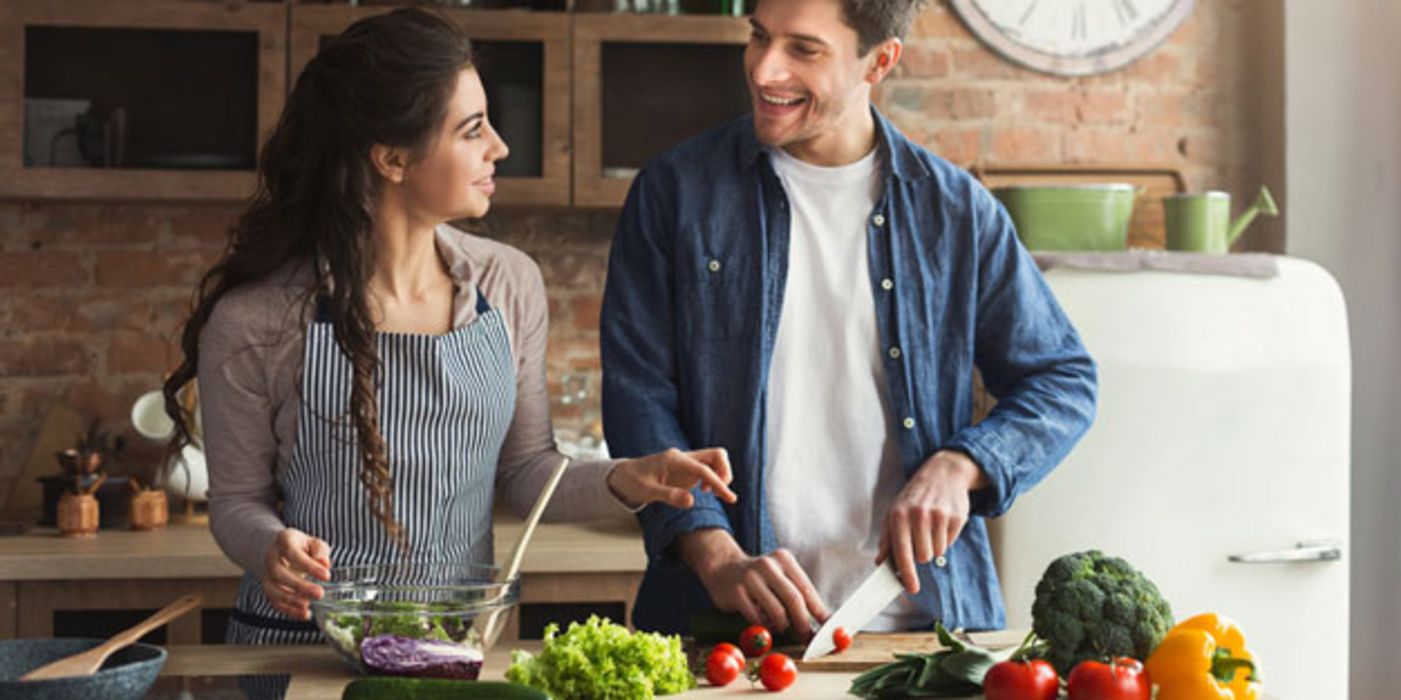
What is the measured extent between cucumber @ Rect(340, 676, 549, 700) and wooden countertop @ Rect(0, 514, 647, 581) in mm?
1506

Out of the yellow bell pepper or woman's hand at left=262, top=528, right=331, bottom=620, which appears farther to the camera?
woman's hand at left=262, top=528, right=331, bottom=620

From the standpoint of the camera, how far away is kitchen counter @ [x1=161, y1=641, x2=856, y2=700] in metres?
1.73

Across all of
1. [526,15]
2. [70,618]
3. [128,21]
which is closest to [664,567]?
[70,618]

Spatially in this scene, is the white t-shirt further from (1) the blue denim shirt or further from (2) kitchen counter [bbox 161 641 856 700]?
(2) kitchen counter [bbox 161 641 856 700]

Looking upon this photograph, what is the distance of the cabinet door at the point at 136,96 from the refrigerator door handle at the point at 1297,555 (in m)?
2.19

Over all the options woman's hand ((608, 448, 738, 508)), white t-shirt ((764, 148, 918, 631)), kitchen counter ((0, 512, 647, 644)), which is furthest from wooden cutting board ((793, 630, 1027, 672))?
kitchen counter ((0, 512, 647, 644))

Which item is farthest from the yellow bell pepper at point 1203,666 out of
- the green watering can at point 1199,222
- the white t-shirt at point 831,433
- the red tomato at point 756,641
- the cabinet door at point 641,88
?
the cabinet door at point 641,88

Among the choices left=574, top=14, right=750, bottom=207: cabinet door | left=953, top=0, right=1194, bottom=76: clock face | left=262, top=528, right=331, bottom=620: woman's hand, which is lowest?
left=262, top=528, right=331, bottom=620: woman's hand

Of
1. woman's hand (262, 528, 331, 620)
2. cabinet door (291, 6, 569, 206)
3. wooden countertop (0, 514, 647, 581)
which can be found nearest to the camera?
woman's hand (262, 528, 331, 620)

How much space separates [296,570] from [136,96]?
2.11m

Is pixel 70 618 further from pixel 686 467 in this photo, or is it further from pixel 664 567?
pixel 686 467

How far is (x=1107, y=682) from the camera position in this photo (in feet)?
5.22

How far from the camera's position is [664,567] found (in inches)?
84.3

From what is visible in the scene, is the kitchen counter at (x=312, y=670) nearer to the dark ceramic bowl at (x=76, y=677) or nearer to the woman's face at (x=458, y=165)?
the dark ceramic bowl at (x=76, y=677)
